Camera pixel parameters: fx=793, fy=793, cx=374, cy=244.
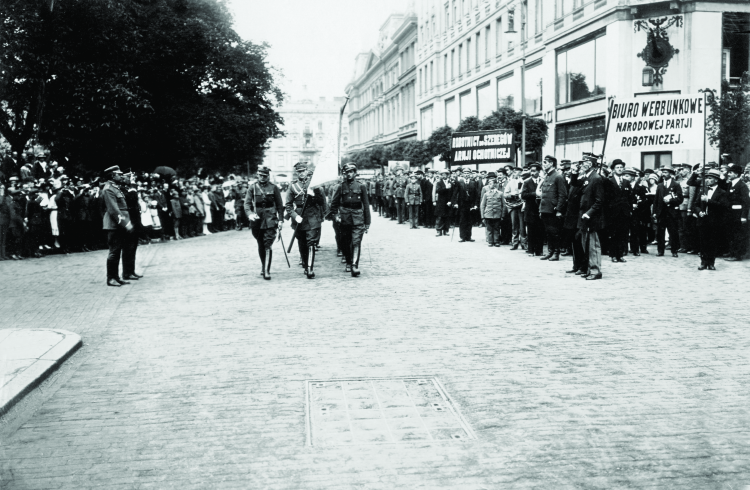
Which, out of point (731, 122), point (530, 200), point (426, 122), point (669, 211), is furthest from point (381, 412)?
point (426, 122)

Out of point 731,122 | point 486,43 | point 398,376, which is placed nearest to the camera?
point 398,376

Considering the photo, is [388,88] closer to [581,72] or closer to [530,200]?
[581,72]

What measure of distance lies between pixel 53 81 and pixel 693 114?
717 inches

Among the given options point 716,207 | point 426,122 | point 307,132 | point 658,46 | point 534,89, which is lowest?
point 716,207

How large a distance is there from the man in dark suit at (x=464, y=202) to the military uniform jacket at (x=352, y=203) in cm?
A: 801

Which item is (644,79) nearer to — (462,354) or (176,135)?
(176,135)

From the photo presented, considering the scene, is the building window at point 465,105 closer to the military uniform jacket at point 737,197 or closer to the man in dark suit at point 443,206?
the man in dark suit at point 443,206

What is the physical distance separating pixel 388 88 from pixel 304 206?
260ft

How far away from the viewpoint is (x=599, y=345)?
7.43 m

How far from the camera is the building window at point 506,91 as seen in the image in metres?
44.3

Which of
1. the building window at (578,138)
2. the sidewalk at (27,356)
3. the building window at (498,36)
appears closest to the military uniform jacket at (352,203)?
the sidewalk at (27,356)

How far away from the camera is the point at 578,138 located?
1378 inches

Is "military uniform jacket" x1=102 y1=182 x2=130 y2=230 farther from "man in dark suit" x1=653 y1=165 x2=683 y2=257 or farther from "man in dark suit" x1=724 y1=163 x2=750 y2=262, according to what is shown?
"man in dark suit" x1=653 y1=165 x2=683 y2=257

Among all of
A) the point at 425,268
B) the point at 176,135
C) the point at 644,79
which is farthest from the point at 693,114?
the point at 176,135
